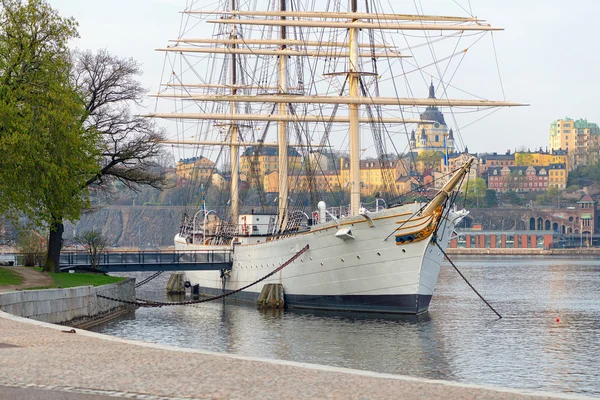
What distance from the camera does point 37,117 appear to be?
38500 mm

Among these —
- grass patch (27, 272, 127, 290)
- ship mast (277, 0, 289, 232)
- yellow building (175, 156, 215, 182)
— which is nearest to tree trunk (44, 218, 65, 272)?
grass patch (27, 272, 127, 290)

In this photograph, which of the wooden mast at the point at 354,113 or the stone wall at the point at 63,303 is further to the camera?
the wooden mast at the point at 354,113

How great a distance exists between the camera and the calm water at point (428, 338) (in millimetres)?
27812

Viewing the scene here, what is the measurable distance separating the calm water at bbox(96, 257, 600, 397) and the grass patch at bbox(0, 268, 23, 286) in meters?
3.68

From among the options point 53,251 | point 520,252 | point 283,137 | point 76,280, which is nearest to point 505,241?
point 520,252

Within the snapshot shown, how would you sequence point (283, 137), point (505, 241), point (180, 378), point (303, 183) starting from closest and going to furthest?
point (180, 378) → point (283, 137) → point (303, 183) → point (505, 241)

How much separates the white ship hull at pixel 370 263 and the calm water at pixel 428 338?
4.22 feet

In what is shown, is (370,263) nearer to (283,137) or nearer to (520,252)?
(283,137)

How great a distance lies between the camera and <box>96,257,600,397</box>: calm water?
27812 millimetres

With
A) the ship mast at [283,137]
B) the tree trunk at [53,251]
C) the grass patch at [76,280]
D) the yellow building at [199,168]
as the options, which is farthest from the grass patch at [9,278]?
the yellow building at [199,168]

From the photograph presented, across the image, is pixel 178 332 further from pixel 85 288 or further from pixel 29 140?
pixel 29 140

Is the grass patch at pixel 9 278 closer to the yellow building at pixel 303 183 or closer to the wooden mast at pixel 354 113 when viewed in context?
the wooden mast at pixel 354 113

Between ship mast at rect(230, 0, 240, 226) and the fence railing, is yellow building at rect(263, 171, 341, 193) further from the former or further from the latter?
the fence railing

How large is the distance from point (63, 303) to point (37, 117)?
8355 mm
